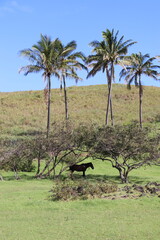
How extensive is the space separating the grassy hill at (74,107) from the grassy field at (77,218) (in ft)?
130

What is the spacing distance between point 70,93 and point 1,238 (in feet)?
275

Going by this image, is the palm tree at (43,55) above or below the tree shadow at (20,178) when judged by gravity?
above

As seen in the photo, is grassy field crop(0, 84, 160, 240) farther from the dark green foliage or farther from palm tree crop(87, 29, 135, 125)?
palm tree crop(87, 29, 135, 125)

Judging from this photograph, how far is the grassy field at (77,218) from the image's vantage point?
10.9 meters

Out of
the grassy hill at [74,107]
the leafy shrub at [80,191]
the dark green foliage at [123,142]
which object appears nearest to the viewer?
the leafy shrub at [80,191]

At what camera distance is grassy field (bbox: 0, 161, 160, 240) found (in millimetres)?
10914

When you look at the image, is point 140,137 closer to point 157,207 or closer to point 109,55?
point 157,207

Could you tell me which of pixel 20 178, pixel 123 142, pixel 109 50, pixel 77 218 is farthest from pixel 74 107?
pixel 77 218

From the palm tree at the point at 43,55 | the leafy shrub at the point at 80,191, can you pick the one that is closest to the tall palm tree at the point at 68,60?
the palm tree at the point at 43,55

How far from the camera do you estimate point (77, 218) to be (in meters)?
13.3

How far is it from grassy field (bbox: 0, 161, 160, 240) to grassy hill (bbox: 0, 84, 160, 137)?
39624mm

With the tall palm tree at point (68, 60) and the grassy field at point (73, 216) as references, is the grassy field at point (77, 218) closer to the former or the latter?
the grassy field at point (73, 216)

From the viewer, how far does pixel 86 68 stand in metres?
44.8

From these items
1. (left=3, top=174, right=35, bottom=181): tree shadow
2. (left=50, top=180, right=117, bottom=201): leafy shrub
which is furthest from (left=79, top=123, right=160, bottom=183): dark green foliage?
(left=50, top=180, right=117, bottom=201): leafy shrub
